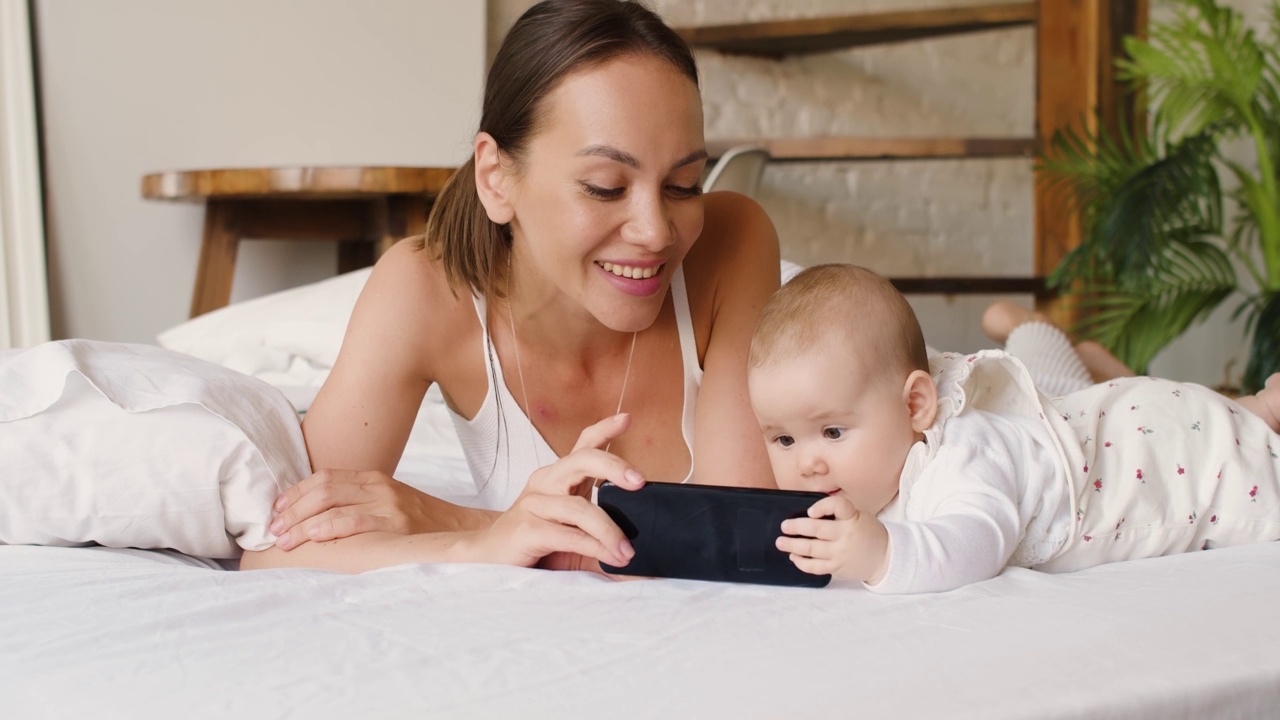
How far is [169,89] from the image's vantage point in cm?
309

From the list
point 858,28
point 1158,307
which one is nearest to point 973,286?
point 1158,307

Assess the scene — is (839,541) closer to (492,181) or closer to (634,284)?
(634,284)

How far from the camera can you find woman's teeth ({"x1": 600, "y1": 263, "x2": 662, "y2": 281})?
49.5 inches

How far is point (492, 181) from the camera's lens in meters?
1.38

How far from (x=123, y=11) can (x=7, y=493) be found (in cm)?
227

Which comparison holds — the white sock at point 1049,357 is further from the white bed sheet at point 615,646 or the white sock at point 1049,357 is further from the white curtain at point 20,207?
the white curtain at point 20,207

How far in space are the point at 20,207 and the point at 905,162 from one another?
3201 millimetres

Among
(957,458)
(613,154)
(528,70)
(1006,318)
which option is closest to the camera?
(957,458)

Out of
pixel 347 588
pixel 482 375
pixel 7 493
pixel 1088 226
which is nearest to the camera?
pixel 347 588

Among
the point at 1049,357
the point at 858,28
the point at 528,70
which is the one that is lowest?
the point at 1049,357

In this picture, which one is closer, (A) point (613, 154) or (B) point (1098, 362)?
(A) point (613, 154)

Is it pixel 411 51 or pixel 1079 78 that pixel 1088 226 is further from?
pixel 411 51

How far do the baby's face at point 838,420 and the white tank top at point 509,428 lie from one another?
0.38 metres

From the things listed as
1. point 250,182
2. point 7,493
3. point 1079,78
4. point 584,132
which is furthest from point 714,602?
point 1079,78
